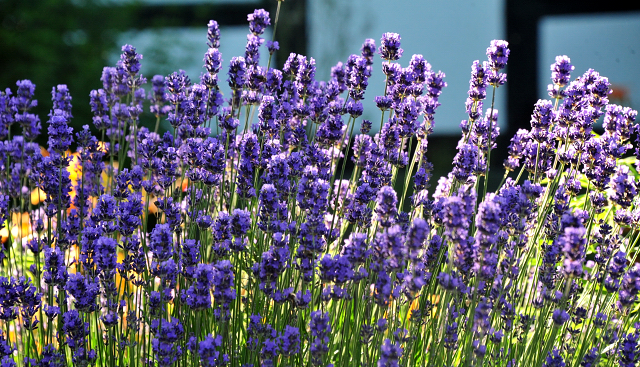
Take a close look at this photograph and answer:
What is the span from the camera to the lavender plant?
5.13ft

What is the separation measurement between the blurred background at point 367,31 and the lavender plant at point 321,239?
4.77 m

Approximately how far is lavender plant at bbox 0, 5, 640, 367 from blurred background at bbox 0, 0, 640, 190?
4.77 metres

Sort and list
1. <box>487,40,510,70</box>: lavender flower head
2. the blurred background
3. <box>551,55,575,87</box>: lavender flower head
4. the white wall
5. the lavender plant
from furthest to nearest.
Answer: the white wall → the blurred background → <box>551,55,575,87</box>: lavender flower head → <box>487,40,510,70</box>: lavender flower head → the lavender plant

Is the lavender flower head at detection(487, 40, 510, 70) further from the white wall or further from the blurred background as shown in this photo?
the white wall

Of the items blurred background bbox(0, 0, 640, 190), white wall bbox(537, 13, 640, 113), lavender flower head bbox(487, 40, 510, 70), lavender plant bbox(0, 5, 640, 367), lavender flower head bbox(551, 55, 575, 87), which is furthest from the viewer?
white wall bbox(537, 13, 640, 113)

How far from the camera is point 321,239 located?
67.8 inches

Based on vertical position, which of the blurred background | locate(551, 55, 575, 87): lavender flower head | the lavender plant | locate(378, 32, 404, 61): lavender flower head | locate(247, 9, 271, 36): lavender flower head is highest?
the blurred background

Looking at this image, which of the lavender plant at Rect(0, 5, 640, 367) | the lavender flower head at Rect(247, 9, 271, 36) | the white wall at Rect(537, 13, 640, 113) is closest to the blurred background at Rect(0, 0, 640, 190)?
the white wall at Rect(537, 13, 640, 113)

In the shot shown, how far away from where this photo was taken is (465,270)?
5.42ft

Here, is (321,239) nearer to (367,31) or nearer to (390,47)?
(390,47)

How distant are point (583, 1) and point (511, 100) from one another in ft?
4.35

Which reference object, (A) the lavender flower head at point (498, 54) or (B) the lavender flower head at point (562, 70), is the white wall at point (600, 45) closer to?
(B) the lavender flower head at point (562, 70)

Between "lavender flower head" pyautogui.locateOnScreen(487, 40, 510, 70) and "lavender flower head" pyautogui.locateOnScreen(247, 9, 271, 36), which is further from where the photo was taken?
"lavender flower head" pyautogui.locateOnScreen(247, 9, 271, 36)

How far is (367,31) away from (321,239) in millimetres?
6250
